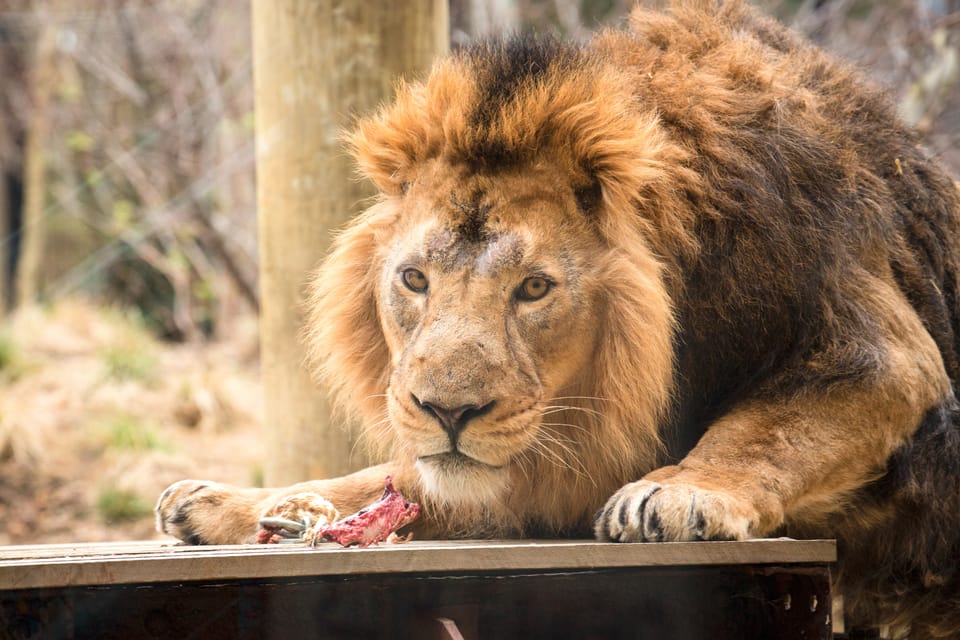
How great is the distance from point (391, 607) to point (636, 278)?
1017 millimetres

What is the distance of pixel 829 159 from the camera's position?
3.22 metres

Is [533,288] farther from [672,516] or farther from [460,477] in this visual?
[672,516]

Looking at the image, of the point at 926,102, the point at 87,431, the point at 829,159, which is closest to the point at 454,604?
the point at 829,159

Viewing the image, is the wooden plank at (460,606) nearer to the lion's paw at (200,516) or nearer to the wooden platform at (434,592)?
the wooden platform at (434,592)

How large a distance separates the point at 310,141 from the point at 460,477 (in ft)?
5.48

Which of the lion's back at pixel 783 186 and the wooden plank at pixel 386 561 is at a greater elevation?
the lion's back at pixel 783 186

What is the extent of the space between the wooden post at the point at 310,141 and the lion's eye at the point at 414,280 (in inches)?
39.4

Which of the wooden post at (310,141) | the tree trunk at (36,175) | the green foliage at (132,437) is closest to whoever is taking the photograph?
the wooden post at (310,141)

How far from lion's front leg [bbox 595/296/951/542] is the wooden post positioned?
4.90ft

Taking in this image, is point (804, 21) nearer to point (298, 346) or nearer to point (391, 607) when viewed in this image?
point (298, 346)

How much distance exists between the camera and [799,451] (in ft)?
9.77

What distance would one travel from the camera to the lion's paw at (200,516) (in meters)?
3.18

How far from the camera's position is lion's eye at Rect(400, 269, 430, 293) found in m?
2.99

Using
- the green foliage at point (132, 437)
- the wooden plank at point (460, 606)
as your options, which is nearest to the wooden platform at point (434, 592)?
the wooden plank at point (460, 606)
